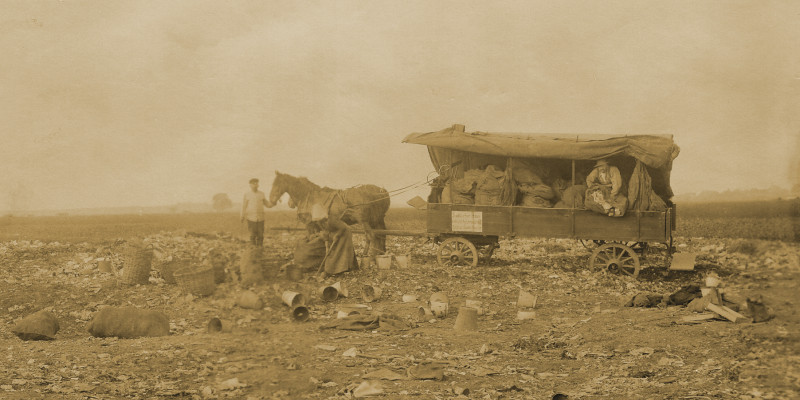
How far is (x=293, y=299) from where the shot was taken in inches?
305

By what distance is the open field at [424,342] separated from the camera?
16.2 ft

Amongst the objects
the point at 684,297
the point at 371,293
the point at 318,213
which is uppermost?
the point at 318,213

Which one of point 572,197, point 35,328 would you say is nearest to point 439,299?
point 572,197

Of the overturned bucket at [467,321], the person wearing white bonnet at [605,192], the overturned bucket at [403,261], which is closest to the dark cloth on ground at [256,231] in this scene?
the overturned bucket at [403,261]

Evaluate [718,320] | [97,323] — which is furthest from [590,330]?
[97,323]

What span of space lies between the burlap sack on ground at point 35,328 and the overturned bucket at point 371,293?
3.70 metres

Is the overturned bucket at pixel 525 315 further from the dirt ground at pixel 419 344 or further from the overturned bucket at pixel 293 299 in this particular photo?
the overturned bucket at pixel 293 299

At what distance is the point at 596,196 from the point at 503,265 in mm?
2155

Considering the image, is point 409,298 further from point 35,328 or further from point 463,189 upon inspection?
point 35,328

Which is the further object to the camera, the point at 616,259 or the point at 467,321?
the point at 616,259

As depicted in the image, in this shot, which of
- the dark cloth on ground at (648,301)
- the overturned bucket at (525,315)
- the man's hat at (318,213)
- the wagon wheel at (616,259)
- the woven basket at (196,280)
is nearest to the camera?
the overturned bucket at (525,315)

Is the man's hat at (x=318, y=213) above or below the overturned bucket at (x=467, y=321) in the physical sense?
above

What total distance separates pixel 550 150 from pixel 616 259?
202 centimetres

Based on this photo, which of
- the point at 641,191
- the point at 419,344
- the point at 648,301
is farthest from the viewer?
the point at 641,191
